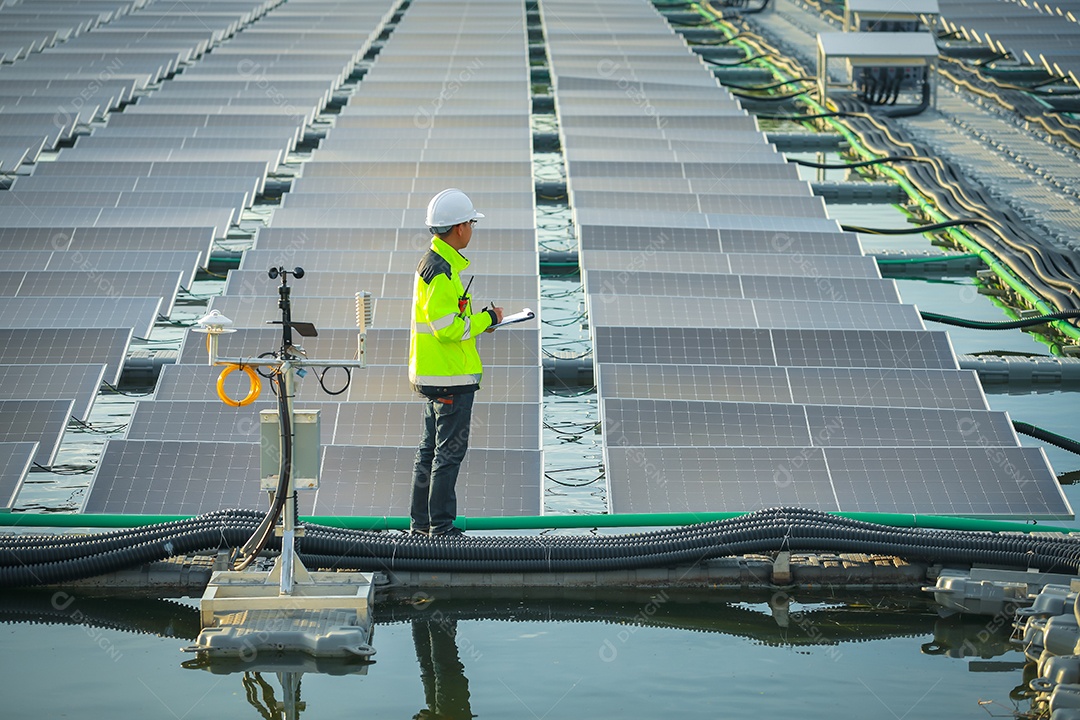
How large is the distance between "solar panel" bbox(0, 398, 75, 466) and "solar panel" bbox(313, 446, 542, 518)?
6.92ft

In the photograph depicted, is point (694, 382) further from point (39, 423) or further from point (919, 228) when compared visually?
point (919, 228)

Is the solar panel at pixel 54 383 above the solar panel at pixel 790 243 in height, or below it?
above

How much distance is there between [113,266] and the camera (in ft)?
49.4

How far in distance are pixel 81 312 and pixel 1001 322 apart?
9024mm

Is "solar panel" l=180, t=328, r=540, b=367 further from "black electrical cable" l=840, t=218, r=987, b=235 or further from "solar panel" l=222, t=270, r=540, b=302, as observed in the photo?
"black electrical cable" l=840, t=218, r=987, b=235

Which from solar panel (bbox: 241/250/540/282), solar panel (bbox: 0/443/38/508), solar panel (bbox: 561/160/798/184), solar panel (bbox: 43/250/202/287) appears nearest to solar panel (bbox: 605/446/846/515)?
solar panel (bbox: 0/443/38/508)

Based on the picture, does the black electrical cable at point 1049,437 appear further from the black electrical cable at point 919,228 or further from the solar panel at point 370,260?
the black electrical cable at point 919,228

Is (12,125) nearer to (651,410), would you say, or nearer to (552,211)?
(552,211)

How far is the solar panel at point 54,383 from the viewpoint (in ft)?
36.6

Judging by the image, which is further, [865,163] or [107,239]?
[865,163]

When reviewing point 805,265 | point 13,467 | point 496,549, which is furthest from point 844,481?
point 805,265

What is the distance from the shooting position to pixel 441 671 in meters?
7.39

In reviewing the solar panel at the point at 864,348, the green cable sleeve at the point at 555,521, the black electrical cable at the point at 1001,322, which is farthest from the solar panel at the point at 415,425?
the black electrical cable at the point at 1001,322

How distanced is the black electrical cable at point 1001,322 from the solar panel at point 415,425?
6.29 metres
